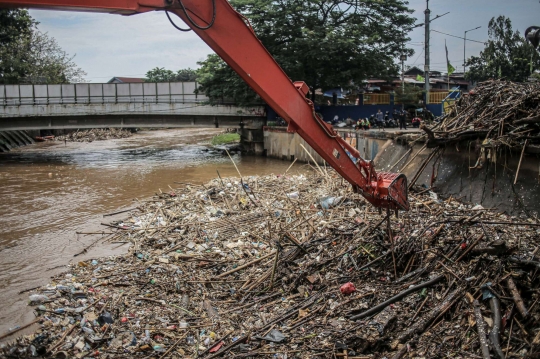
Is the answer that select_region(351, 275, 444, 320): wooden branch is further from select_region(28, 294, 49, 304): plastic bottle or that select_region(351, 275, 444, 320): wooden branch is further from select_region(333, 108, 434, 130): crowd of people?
select_region(333, 108, 434, 130): crowd of people

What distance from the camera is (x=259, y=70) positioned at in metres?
5.37

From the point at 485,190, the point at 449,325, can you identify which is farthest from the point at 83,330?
the point at 485,190

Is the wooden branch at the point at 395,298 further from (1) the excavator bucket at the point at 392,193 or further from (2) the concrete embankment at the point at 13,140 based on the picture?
(2) the concrete embankment at the point at 13,140

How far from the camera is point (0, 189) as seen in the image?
1875cm

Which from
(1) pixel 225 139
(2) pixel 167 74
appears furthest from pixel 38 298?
(2) pixel 167 74

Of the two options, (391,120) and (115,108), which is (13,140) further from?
(391,120)

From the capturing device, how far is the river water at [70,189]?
30.9 feet

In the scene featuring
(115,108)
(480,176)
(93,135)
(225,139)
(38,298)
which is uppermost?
(115,108)

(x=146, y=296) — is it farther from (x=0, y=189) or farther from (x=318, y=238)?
(x=0, y=189)

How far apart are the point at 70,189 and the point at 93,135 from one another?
24.4 m

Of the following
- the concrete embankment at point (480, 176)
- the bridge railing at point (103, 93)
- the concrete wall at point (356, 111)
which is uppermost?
the bridge railing at point (103, 93)

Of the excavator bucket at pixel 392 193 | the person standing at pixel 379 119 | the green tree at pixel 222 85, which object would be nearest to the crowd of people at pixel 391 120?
the person standing at pixel 379 119

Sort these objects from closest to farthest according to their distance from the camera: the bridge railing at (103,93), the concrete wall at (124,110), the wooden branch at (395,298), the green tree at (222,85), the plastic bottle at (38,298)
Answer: the wooden branch at (395,298) < the plastic bottle at (38,298) < the green tree at (222,85) < the concrete wall at (124,110) < the bridge railing at (103,93)

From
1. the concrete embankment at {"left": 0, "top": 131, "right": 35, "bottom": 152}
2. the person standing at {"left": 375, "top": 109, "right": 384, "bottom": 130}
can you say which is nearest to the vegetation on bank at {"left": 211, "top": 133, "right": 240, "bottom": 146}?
the person standing at {"left": 375, "top": 109, "right": 384, "bottom": 130}
